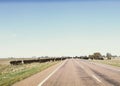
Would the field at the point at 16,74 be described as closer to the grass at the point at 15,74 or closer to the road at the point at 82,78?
the grass at the point at 15,74

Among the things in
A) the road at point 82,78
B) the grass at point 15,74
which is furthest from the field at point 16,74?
the road at point 82,78

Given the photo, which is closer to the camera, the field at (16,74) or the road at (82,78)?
the road at (82,78)

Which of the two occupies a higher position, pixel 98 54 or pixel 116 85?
pixel 98 54

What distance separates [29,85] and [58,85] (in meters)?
A: 1.59

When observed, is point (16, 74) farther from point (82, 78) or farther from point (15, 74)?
point (82, 78)

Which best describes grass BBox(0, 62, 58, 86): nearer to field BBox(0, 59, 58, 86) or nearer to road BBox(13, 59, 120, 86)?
field BBox(0, 59, 58, 86)

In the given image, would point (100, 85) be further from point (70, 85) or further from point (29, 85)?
point (29, 85)

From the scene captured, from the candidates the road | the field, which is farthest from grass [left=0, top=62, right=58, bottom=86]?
the road

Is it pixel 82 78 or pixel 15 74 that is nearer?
pixel 82 78

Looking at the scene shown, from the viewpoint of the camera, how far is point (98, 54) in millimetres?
173375

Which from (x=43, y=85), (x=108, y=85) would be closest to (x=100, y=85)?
(x=108, y=85)

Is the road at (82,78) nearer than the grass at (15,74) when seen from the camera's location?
Yes

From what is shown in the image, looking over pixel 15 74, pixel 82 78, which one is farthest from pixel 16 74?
pixel 82 78

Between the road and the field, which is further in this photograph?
the field
